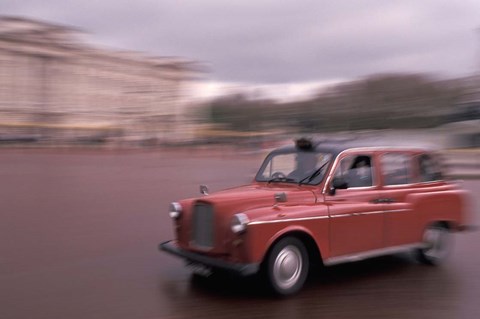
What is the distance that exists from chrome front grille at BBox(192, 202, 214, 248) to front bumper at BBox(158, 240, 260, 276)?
0.50 ft

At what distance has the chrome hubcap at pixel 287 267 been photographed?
20.8 feet

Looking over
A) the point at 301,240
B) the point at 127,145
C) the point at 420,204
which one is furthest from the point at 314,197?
the point at 127,145

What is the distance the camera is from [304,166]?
289 inches

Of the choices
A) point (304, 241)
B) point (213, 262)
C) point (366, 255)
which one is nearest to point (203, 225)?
point (213, 262)

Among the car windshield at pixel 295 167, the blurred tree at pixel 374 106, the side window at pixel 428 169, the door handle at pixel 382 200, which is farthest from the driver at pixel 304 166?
the blurred tree at pixel 374 106

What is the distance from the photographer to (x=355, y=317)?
19.1 ft

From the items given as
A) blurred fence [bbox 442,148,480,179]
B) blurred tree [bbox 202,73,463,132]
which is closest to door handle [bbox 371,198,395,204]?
blurred fence [bbox 442,148,480,179]

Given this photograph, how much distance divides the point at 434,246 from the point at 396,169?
52.5 inches

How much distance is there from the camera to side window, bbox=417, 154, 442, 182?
8109 mm

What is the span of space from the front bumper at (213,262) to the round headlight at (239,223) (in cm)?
38

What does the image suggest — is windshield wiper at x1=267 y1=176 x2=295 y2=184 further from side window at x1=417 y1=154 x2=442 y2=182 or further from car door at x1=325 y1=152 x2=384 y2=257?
side window at x1=417 y1=154 x2=442 y2=182

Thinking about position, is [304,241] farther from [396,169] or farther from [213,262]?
[396,169]

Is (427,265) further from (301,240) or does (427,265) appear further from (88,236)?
(88,236)

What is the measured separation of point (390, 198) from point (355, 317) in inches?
83.9
